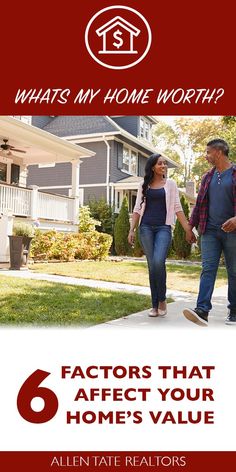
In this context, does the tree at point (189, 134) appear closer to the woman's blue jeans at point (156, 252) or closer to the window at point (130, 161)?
the window at point (130, 161)

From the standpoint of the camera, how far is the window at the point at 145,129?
2157cm

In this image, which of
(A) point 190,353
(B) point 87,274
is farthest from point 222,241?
(B) point 87,274

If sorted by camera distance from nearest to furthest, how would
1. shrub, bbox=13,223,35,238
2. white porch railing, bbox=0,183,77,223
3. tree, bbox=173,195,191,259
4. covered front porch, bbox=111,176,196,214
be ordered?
shrub, bbox=13,223,35,238
white porch railing, bbox=0,183,77,223
tree, bbox=173,195,191,259
covered front porch, bbox=111,176,196,214

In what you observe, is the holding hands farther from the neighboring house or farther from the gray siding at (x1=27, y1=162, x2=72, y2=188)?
the gray siding at (x1=27, y1=162, x2=72, y2=188)

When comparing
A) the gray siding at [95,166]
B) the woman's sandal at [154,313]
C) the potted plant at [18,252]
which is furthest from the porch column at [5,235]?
the gray siding at [95,166]

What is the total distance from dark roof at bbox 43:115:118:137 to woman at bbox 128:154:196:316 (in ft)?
48.0

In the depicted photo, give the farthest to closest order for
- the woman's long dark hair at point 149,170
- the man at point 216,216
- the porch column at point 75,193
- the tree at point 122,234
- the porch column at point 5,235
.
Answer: the tree at point 122,234 < the porch column at point 75,193 < the porch column at point 5,235 < the woman's long dark hair at point 149,170 < the man at point 216,216

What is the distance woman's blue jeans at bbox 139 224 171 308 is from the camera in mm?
3861
